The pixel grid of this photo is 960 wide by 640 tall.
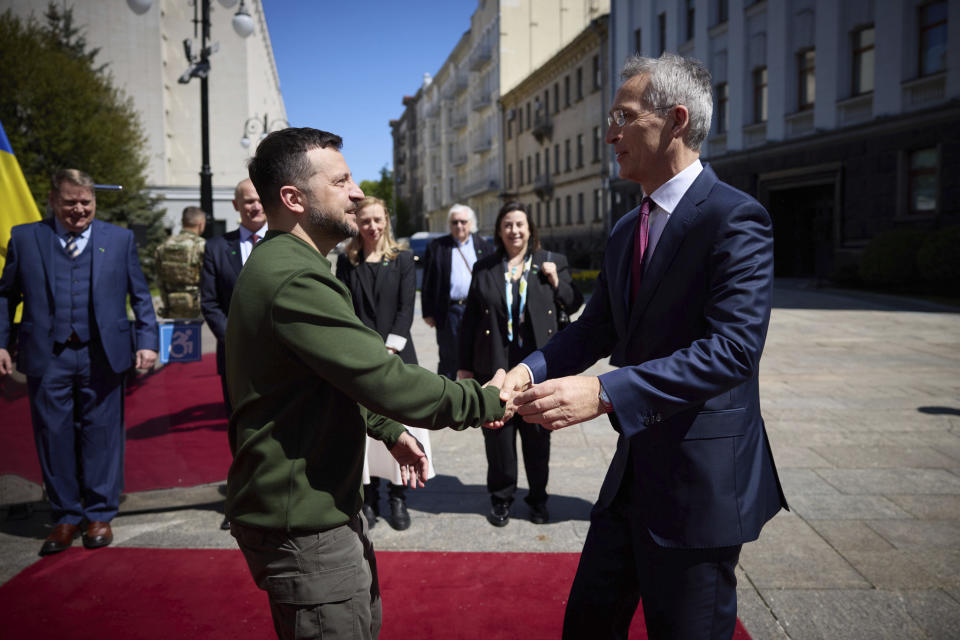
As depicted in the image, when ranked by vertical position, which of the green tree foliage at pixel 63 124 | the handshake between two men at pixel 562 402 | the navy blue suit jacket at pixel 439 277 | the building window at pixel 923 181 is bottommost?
the handshake between two men at pixel 562 402

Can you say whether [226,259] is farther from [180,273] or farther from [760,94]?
[760,94]

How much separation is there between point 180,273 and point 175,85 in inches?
1313

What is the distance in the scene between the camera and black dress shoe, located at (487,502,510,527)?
4699 millimetres

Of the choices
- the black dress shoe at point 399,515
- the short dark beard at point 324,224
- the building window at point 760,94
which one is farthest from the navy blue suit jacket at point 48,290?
the building window at point 760,94

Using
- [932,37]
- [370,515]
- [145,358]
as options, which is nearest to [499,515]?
[370,515]

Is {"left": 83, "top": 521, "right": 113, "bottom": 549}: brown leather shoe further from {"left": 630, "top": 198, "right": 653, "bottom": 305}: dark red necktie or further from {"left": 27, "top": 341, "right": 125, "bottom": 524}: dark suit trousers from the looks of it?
{"left": 630, "top": 198, "right": 653, "bottom": 305}: dark red necktie

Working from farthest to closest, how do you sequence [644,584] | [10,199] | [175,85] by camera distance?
[175,85], [10,199], [644,584]

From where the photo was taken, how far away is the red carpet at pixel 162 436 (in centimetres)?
546

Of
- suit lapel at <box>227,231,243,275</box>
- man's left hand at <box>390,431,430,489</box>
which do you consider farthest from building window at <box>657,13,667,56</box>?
man's left hand at <box>390,431,430,489</box>

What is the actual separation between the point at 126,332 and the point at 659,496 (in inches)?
150

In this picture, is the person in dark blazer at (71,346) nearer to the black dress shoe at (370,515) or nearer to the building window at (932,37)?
the black dress shoe at (370,515)

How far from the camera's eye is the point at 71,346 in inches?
175

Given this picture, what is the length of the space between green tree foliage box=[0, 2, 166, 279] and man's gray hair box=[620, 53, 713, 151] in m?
21.8

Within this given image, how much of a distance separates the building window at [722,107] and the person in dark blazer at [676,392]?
1084 inches
